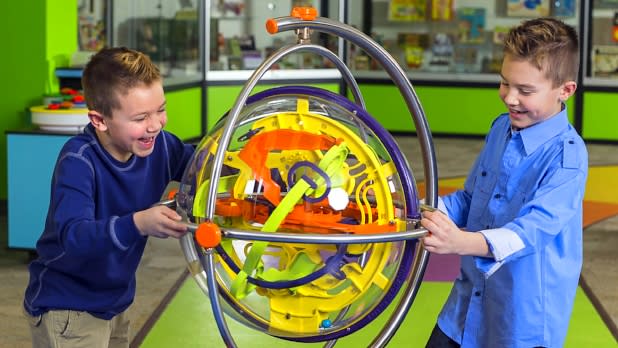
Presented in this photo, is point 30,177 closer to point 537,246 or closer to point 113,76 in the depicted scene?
point 113,76

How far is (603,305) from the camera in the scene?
4.58m

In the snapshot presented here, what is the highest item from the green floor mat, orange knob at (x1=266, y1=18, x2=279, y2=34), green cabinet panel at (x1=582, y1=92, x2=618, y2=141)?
orange knob at (x1=266, y1=18, x2=279, y2=34)

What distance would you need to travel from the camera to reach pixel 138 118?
7.64 ft

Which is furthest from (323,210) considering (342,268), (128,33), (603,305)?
(128,33)

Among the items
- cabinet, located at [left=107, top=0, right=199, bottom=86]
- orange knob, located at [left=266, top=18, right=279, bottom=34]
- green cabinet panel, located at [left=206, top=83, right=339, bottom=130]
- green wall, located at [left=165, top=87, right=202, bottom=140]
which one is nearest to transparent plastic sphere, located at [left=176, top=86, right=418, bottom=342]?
orange knob, located at [left=266, top=18, right=279, bottom=34]

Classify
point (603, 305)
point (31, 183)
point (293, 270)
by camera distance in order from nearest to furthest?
point (293, 270) → point (603, 305) → point (31, 183)

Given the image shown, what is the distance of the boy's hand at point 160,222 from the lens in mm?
2014

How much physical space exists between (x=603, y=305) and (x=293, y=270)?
2.88 meters

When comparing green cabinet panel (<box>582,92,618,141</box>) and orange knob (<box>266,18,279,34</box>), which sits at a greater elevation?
orange knob (<box>266,18,279,34</box>)

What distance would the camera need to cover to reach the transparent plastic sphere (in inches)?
79.7

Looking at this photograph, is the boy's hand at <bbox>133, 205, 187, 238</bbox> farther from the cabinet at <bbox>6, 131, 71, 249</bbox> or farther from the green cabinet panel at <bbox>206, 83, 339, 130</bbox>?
the green cabinet panel at <bbox>206, 83, 339, 130</bbox>

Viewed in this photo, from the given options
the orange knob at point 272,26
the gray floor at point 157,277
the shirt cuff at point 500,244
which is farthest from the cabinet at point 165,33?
the shirt cuff at point 500,244

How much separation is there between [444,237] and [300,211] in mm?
282

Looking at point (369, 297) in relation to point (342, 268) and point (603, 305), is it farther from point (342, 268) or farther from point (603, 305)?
point (603, 305)
